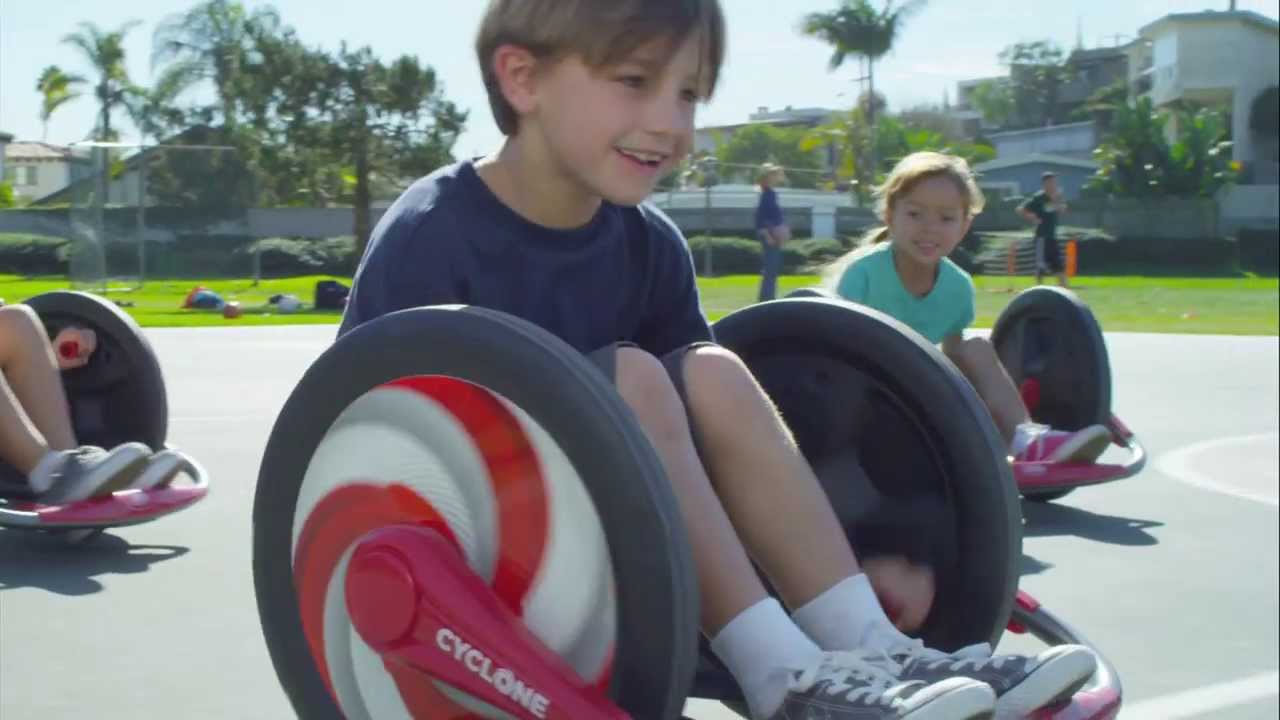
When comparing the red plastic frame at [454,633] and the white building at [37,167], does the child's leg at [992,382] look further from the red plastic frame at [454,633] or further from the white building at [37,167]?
the white building at [37,167]

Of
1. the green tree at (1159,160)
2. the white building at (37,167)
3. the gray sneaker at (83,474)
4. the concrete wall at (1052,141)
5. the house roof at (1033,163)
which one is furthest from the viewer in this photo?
the concrete wall at (1052,141)

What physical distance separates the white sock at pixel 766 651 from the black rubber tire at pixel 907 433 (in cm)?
43

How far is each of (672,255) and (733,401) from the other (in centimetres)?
41

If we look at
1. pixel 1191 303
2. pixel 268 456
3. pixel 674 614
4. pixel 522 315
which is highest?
pixel 522 315

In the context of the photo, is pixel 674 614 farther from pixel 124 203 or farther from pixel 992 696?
pixel 124 203

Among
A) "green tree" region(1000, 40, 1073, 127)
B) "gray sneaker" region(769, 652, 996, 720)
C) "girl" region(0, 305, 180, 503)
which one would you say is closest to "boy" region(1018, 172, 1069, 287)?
"girl" region(0, 305, 180, 503)

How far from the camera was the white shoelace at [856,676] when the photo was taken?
7.09 feet

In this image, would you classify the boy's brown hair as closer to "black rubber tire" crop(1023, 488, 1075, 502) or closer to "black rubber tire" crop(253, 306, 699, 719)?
"black rubber tire" crop(253, 306, 699, 719)

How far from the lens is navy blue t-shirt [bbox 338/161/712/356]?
2416mm

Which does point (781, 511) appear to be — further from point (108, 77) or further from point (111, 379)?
point (108, 77)

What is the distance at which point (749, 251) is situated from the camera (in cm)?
3441

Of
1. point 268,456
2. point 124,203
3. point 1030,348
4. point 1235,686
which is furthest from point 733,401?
point 124,203

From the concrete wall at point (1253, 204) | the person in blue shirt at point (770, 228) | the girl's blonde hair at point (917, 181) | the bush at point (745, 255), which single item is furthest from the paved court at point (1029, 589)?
the concrete wall at point (1253, 204)

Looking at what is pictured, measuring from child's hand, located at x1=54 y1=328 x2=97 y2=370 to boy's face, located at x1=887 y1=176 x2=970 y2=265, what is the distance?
2566 mm
